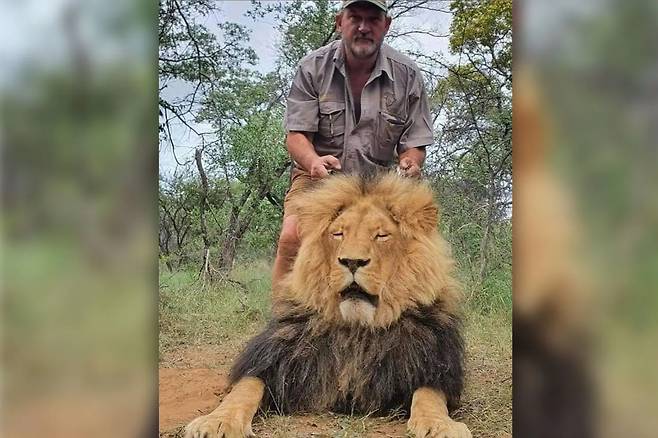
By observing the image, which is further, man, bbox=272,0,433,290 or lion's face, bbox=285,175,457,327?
man, bbox=272,0,433,290

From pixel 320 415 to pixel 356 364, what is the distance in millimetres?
193

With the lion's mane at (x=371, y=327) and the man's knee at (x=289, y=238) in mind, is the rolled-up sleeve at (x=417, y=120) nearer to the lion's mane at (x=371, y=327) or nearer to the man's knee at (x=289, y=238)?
the lion's mane at (x=371, y=327)

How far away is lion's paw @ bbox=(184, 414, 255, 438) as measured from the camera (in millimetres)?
1989

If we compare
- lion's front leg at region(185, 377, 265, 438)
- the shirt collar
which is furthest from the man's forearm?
lion's front leg at region(185, 377, 265, 438)

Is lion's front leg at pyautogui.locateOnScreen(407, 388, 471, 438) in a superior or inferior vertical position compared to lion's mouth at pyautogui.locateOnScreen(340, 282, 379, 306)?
→ inferior

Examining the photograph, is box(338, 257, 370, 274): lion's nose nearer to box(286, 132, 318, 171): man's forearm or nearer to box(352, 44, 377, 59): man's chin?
box(286, 132, 318, 171): man's forearm

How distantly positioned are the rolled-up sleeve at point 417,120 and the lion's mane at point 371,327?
21 centimetres

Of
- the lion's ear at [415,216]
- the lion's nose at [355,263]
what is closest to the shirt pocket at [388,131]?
the lion's ear at [415,216]

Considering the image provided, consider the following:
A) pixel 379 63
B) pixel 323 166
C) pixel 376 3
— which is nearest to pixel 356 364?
pixel 323 166

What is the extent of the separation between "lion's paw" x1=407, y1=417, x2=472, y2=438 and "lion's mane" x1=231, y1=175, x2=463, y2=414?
186 millimetres

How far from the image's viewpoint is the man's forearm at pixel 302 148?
257 cm
